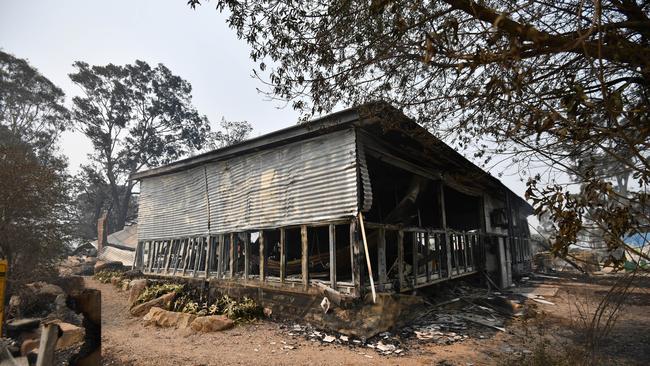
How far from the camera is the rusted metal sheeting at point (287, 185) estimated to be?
861 cm

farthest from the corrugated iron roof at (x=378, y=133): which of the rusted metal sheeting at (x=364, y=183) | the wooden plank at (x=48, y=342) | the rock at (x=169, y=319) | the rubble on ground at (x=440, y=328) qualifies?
the rock at (x=169, y=319)

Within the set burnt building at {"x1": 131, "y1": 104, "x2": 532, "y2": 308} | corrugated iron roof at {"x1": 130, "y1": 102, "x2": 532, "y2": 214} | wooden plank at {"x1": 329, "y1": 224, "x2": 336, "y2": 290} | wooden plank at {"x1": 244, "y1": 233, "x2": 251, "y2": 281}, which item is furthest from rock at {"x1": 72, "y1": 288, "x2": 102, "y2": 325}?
wooden plank at {"x1": 244, "y1": 233, "x2": 251, "y2": 281}

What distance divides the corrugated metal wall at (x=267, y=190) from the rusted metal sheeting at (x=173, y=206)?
4 centimetres

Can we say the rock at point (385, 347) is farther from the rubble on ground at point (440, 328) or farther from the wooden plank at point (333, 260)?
the wooden plank at point (333, 260)

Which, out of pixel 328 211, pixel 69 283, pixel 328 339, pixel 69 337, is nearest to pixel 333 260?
pixel 328 211

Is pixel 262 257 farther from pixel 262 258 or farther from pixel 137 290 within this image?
pixel 137 290

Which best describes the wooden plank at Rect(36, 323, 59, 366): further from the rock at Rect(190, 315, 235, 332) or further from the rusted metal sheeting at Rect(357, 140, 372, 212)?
the rusted metal sheeting at Rect(357, 140, 372, 212)

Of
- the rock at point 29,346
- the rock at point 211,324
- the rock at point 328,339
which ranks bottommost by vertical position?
the rock at point 328,339

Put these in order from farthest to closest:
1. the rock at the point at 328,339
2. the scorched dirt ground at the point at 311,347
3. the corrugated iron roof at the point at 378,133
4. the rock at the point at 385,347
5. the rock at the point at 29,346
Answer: the rock at the point at 328,339 → the rock at the point at 385,347 → the corrugated iron roof at the point at 378,133 → the scorched dirt ground at the point at 311,347 → the rock at the point at 29,346

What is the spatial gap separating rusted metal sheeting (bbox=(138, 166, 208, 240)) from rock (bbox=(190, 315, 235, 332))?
4526mm

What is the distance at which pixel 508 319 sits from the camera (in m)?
9.80

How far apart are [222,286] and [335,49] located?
9.09 m

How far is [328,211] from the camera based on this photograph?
8.72 meters

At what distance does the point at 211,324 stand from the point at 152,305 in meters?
3.83
